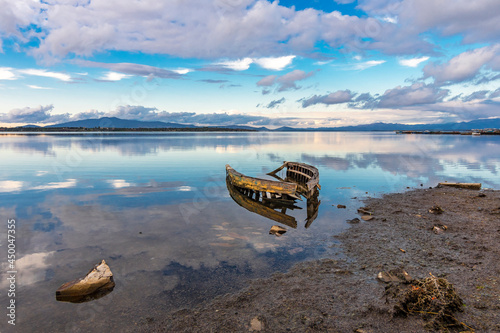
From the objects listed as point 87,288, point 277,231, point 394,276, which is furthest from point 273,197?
point 87,288

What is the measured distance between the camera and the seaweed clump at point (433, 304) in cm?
582

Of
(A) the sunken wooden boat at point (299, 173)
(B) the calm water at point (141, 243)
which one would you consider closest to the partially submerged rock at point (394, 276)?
(B) the calm water at point (141, 243)

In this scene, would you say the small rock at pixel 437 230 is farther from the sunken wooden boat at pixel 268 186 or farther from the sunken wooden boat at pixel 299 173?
the sunken wooden boat at pixel 299 173

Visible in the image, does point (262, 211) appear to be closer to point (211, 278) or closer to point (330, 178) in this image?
point (211, 278)

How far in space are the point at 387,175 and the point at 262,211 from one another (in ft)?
65.7

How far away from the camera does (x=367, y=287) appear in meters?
7.85

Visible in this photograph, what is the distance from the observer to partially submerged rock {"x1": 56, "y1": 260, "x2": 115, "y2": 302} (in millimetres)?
7723

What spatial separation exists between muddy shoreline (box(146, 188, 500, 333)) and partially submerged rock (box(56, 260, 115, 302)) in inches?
85.2

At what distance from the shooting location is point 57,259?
10.0 metres

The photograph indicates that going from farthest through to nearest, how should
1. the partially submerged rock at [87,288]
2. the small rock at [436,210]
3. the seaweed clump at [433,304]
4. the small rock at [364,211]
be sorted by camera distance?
the small rock at [364,211], the small rock at [436,210], the partially submerged rock at [87,288], the seaweed clump at [433,304]

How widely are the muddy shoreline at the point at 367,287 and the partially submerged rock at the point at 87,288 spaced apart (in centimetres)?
217

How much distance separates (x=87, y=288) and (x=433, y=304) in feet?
29.4

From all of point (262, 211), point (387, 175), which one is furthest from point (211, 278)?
point (387, 175)

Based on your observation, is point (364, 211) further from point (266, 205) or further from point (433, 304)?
point (433, 304)
